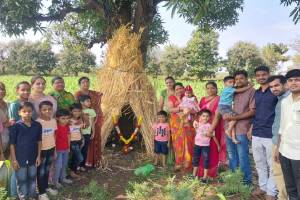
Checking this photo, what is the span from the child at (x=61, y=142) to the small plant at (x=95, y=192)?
1.59 ft

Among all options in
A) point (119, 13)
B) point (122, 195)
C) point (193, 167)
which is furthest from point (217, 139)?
point (119, 13)

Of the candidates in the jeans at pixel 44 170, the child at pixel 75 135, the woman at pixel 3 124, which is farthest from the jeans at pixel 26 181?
the child at pixel 75 135

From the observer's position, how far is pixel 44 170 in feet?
15.9

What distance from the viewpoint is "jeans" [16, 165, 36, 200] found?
4.51 meters

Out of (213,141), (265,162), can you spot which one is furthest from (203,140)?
(265,162)

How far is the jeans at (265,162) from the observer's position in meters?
4.41

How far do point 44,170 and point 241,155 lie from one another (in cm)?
257

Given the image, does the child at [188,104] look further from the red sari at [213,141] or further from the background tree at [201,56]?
the background tree at [201,56]

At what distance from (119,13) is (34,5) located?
5.79ft

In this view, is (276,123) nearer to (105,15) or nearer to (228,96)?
(228,96)

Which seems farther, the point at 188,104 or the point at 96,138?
the point at 96,138

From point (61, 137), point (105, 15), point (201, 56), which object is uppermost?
point (201, 56)

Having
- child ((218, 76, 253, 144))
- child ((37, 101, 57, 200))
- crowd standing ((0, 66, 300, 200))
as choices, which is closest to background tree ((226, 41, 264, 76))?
crowd standing ((0, 66, 300, 200))

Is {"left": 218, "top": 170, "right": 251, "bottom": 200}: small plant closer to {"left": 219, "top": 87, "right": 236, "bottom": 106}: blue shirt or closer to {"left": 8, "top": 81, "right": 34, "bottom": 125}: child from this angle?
{"left": 219, "top": 87, "right": 236, "bottom": 106}: blue shirt
